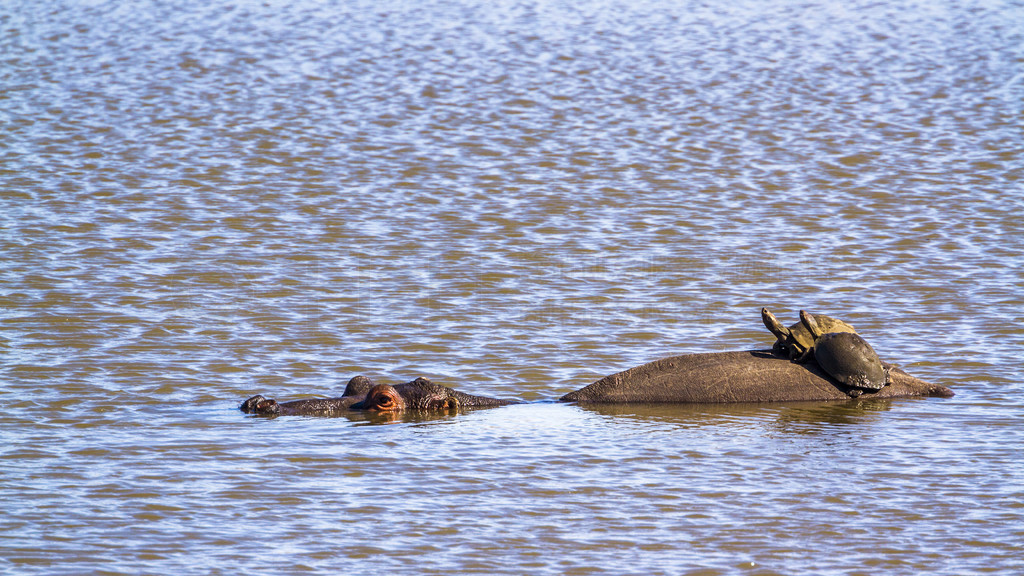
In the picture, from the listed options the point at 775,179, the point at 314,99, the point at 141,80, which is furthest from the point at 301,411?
the point at 141,80

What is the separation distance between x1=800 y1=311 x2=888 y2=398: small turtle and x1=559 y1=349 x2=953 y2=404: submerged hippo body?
0.10 metres

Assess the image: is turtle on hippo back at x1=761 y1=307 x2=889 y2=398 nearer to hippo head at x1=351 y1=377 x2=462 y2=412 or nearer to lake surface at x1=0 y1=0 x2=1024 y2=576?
lake surface at x1=0 y1=0 x2=1024 y2=576

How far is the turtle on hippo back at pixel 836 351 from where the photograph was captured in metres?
9.10

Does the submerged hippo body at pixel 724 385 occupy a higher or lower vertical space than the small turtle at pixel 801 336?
lower

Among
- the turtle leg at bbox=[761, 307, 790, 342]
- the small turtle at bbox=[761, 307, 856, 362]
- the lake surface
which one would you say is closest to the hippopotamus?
the lake surface

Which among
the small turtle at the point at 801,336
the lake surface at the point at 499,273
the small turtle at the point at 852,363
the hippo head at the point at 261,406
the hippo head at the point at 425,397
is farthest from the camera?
the small turtle at the point at 801,336

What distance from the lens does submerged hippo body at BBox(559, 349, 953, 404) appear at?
9.16 m

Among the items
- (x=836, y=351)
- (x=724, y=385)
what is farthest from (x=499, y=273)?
(x=836, y=351)

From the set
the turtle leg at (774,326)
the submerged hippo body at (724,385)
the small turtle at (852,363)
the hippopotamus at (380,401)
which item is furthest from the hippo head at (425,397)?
the small turtle at (852,363)

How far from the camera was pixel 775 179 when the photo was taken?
16172 millimetres

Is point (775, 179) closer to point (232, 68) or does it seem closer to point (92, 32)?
point (232, 68)

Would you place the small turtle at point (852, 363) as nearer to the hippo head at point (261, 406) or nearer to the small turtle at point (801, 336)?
the small turtle at point (801, 336)

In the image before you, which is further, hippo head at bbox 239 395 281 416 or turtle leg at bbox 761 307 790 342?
turtle leg at bbox 761 307 790 342

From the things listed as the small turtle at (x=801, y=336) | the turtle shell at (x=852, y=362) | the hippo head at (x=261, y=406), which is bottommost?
the hippo head at (x=261, y=406)
